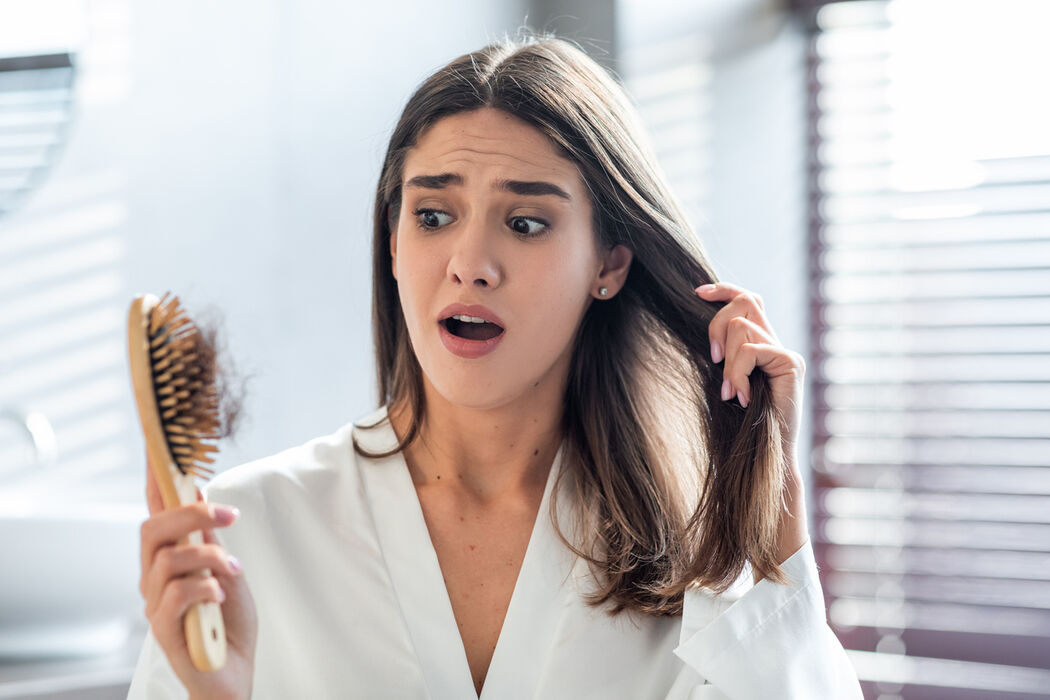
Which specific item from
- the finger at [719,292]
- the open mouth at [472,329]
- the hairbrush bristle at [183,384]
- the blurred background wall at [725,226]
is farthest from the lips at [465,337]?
the blurred background wall at [725,226]

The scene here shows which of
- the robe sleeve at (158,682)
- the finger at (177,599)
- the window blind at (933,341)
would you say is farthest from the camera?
the window blind at (933,341)

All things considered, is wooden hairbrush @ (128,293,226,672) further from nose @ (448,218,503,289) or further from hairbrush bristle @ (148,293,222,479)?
nose @ (448,218,503,289)

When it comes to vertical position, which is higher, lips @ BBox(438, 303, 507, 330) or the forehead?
the forehead

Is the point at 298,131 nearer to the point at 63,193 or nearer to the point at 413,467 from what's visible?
the point at 63,193

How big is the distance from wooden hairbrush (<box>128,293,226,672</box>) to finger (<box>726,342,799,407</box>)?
56 cm

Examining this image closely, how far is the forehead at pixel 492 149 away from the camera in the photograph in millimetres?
1018

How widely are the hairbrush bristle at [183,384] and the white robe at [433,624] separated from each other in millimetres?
324

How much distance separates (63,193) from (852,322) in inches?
56.2

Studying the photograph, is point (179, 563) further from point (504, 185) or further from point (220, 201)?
point (220, 201)

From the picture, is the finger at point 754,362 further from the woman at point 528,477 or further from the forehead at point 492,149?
the forehead at point 492,149

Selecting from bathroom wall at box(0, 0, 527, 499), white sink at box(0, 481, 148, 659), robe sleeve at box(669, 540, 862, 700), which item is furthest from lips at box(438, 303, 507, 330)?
bathroom wall at box(0, 0, 527, 499)

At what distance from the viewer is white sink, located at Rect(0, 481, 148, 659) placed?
1.17m

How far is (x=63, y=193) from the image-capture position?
1.62 metres

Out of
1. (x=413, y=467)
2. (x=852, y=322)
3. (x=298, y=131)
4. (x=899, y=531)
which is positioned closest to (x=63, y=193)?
(x=298, y=131)
